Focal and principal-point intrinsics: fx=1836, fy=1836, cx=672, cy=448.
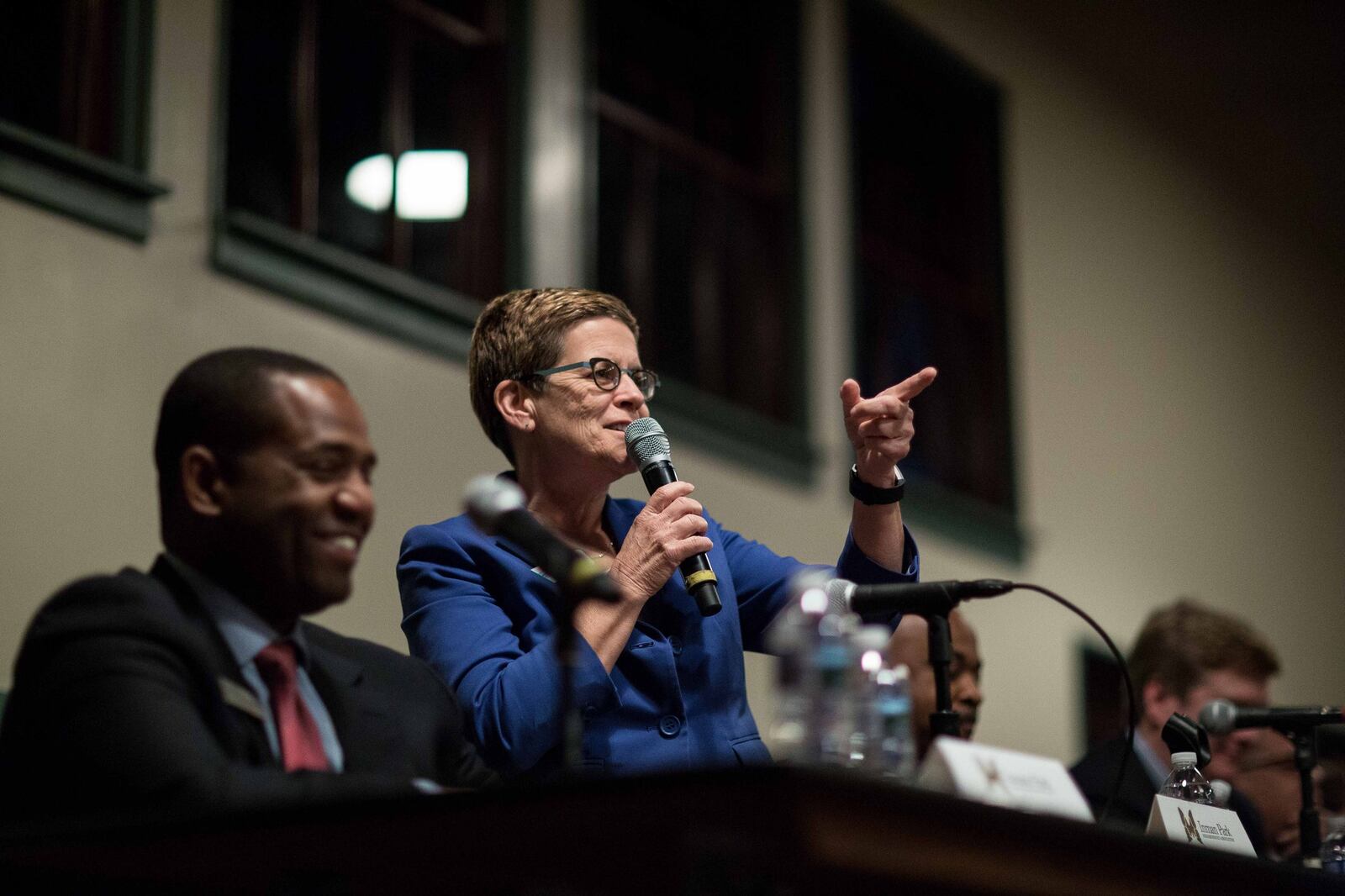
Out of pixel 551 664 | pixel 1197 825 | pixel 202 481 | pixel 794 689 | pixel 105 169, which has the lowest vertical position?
pixel 1197 825

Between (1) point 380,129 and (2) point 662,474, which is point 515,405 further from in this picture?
(1) point 380,129

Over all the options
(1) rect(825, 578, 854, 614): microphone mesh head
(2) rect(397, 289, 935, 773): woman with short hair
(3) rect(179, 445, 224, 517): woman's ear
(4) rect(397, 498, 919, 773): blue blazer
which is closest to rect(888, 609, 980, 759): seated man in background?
(2) rect(397, 289, 935, 773): woman with short hair

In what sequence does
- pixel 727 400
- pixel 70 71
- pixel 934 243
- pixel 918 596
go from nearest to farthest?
pixel 918 596, pixel 70 71, pixel 727 400, pixel 934 243

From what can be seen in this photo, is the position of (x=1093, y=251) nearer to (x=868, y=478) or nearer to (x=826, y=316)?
(x=826, y=316)

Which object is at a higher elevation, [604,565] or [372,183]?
[372,183]

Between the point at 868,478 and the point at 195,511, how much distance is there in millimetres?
1164

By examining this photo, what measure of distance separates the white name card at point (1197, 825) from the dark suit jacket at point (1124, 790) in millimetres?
1106

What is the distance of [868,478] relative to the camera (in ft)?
9.27

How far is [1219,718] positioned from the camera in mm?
3311

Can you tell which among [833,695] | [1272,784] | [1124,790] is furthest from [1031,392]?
[833,695]

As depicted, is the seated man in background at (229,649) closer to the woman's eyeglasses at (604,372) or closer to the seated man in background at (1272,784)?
the woman's eyeglasses at (604,372)

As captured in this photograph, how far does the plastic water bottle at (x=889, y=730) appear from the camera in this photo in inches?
82.3

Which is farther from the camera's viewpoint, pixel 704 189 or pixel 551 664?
pixel 704 189

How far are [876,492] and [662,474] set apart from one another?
1.15 ft
